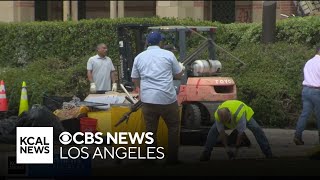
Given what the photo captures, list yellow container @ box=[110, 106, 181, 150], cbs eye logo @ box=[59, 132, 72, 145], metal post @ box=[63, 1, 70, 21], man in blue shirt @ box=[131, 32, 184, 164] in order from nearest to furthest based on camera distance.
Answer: man in blue shirt @ box=[131, 32, 184, 164] < yellow container @ box=[110, 106, 181, 150] < cbs eye logo @ box=[59, 132, 72, 145] < metal post @ box=[63, 1, 70, 21]

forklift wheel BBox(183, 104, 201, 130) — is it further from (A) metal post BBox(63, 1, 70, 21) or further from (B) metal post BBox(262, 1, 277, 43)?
(A) metal post BBox(63, 1, 70, 21)

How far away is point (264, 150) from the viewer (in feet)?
36.3

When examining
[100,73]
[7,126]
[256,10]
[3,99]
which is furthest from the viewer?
[256,10]

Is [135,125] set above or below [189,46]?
below

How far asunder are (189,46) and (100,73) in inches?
142

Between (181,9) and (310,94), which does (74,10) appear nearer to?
(181,9)

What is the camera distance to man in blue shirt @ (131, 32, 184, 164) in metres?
10.1

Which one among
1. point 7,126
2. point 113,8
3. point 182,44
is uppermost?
point 113,8

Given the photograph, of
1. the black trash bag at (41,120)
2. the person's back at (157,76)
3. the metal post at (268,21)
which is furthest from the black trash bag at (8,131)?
the metal post at (268,21)

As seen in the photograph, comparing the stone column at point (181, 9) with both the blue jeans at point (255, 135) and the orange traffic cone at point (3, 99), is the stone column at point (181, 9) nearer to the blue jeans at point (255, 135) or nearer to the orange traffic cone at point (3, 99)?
the orange traffic cone at point (3, 99)

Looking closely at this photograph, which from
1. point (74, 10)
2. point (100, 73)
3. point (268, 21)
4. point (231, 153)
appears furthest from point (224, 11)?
point (231, 153)

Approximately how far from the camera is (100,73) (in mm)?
14797

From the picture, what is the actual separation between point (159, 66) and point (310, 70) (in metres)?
3.56

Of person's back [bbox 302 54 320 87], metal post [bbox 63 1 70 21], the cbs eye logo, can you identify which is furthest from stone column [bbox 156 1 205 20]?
the cbs eye logo
